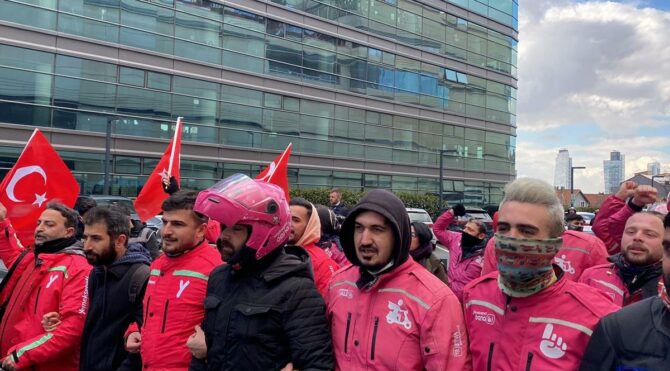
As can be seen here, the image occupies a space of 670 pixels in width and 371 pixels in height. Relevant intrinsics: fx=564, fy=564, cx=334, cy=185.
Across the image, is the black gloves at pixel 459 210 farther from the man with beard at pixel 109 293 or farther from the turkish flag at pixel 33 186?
the turkish flag at pixel 33 186

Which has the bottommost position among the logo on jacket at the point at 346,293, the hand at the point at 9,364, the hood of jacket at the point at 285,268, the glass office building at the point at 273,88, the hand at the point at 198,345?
the hand at the point at 9,364

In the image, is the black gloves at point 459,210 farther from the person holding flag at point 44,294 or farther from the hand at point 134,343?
the hand at point 134,343

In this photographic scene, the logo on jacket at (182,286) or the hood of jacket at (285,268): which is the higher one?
the hood of jacket at (285,268)

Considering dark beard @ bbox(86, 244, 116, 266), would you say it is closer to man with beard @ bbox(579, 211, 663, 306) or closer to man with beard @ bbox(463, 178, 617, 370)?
man with beard @ bbox(463, 178, 617, 370)

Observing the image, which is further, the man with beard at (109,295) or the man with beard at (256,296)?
the man with beard at (109,295)

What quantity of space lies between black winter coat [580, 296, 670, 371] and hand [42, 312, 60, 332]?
327cm

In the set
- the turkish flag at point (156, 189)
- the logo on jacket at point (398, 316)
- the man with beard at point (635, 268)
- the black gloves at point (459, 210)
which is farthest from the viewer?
the black gloves at point (459, 210)

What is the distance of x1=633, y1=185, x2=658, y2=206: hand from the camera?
13.9ft

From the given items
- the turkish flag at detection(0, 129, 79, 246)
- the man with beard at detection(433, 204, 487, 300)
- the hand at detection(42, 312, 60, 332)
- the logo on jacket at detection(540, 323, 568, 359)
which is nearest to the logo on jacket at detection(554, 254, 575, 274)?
the man with beard at detection(433, 204, 487, 300)

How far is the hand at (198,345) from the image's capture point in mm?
2953

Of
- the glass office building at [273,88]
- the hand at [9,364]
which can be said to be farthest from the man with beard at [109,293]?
the glass office building at [273,88]

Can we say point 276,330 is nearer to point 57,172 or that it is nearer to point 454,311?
point 454,311

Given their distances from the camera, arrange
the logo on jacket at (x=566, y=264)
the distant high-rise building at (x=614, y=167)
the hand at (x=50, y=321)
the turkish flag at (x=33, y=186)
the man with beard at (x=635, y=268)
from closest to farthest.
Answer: the man with beard at (x=635, y=268), the hand at (x=50, y=321), the logo on jacket at (x=566, y=264), the turkish flag at (x=33, y=186), the distant high-rise building at (x=614, y=167)

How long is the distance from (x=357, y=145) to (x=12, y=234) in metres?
25.3
